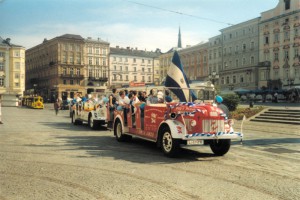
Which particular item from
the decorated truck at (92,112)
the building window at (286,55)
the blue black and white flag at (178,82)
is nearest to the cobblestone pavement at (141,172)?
the blue black and white flag at (178,82)

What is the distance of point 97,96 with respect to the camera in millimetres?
17859

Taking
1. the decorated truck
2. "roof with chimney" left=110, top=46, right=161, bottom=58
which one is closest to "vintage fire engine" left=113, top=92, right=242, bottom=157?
the decorated truck

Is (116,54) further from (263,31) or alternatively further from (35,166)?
(35,166)

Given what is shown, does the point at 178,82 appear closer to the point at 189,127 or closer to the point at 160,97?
the point at 160,97

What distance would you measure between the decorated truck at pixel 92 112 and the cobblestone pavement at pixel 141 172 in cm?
563

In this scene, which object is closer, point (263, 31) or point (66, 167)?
point (66, 167)

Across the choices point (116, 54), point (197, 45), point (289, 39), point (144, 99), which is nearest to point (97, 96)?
point (144, 99)

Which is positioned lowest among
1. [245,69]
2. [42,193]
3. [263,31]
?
[42,193]

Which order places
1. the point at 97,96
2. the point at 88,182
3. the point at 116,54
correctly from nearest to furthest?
the point at 88,182 < the point at 97,96 < the point at 116,54

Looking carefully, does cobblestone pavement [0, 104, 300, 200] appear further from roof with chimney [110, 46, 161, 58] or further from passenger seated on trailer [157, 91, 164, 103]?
roof with chimney [110, 46, 161, 58]

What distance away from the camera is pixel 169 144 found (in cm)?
915

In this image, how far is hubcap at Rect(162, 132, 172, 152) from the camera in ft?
29.9

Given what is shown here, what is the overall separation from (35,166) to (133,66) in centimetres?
10343

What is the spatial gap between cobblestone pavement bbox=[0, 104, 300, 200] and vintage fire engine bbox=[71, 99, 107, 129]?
5633mm
